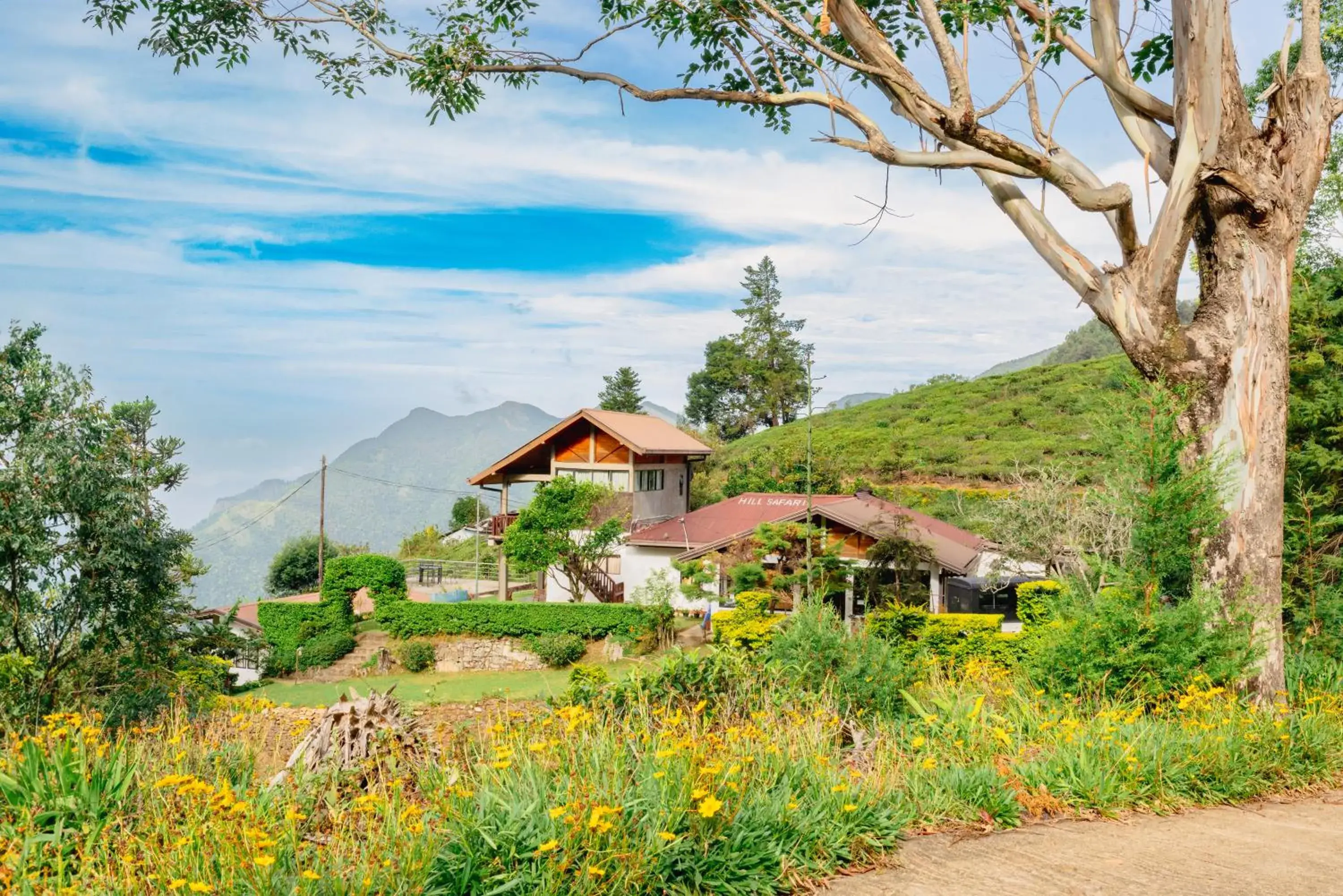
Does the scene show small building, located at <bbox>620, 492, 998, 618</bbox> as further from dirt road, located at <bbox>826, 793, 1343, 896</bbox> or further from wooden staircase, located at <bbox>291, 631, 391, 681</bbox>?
dirt road, located at <bbox>826, 793, 1343, 896</bbox>

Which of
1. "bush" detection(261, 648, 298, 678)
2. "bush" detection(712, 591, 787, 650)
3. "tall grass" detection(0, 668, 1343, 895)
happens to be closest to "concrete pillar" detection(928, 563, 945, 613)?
"bush" detection(712, 591, 787, 650)

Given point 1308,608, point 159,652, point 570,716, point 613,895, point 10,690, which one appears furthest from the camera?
point 159,652

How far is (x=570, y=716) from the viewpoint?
483 centimetres

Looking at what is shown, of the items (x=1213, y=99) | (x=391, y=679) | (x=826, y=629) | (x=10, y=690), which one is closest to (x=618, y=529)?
(x=391, y=679)

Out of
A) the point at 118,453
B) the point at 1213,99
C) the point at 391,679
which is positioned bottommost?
the point at 391,679

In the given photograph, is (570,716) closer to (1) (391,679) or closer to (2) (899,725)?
(2) (899,725)

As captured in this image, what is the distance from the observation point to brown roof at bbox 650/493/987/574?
2127 cm

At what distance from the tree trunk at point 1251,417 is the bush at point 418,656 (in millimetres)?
22082

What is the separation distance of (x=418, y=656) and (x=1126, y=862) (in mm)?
23791

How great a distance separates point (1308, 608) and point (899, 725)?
19.0 feet

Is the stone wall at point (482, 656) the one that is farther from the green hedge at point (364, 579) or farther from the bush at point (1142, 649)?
the bush at point (1142, 649)

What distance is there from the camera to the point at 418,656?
2580 cm

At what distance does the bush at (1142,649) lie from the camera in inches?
269

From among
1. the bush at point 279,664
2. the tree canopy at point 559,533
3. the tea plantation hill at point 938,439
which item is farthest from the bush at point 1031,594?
the bush at point 279,664
